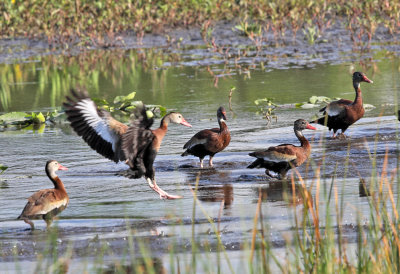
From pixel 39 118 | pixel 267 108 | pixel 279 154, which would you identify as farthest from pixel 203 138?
pixel 39 118

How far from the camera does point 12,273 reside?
229 inches

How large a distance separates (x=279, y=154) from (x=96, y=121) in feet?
6.29

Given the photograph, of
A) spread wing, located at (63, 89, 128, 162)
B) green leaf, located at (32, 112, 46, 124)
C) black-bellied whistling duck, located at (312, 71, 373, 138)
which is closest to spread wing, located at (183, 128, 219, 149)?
spread wing, located at (63, 89, 128, 162)

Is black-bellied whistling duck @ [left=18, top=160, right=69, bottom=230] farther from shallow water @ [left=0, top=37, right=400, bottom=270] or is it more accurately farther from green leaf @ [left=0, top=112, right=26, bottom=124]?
green leaf @ [left=0, top=112, right=26, bottom=124]

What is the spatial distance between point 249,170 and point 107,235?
2.86 metres

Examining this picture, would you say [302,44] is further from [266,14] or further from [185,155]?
[185,155]

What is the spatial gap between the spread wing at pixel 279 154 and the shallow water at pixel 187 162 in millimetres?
241

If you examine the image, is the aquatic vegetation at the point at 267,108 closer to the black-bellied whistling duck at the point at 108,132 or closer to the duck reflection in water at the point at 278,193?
the duck reflection in water at the point at 278,193

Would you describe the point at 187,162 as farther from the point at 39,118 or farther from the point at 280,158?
the point at 39,118

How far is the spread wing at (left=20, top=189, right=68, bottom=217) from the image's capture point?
7.26m

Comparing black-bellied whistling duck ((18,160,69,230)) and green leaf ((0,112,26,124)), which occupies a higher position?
black-bellied whistling duck ((18,160,69,230))

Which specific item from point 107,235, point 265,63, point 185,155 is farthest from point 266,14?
point 107,235

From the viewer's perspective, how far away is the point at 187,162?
33.5ft

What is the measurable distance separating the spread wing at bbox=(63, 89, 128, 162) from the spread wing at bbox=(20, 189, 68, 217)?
856 millimetres
